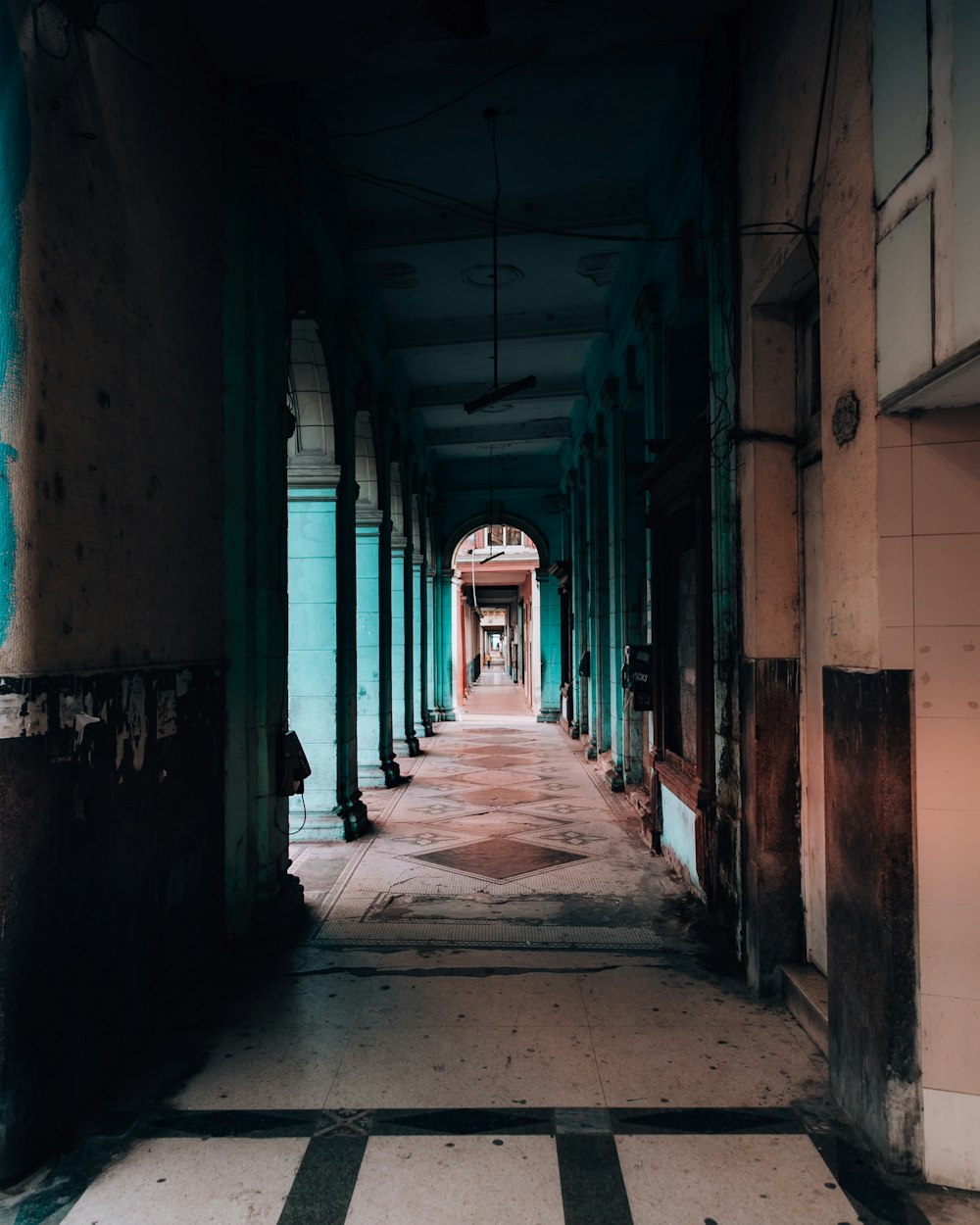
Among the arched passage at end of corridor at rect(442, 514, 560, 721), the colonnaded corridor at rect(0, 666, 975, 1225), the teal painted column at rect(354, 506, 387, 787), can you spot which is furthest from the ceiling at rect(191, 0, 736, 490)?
the arched passage at end of corridor at rect(442, 514, 560, 721)

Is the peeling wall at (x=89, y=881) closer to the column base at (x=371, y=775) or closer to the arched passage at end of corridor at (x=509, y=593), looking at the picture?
the column base at (x=371, y=775)

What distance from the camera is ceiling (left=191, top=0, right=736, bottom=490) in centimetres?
368

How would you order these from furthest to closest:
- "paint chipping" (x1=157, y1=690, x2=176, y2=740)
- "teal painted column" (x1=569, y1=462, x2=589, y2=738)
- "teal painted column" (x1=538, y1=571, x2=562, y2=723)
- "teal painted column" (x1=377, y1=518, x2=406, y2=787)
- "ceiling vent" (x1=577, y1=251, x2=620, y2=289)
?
1. "teal painted column" (x1=538, y1=571, x2=562, y2=723)
2. "teal painted column" (x1=569, y1=462, x2=589, y2=738)
3. "teal painted column" (x1=377, y1=518, x2=406, y2=787)
4. "ceiling vent" (x1=577, y1=251, x2=620, y2=289)
5. "paint chipping" (x1=157, y1=690, x2=176, y2=740)

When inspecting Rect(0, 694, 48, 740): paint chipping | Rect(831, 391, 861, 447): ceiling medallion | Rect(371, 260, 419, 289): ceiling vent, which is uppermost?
Rect(371, 260, 419, 289): ceiling vent

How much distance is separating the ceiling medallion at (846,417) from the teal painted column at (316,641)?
4483 millimetres

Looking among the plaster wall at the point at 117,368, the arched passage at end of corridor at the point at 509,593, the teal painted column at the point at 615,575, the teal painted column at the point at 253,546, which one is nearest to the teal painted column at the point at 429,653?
the arched passage at end of corridor at the point at 509,593

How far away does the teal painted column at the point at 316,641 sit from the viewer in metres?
6.42

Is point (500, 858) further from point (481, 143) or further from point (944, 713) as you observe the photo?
point (481, 143)

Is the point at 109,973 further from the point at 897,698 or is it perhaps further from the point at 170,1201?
the point at 897,698

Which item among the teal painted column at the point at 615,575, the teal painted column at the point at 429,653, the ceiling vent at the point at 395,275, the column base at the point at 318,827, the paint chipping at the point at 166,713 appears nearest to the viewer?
the paint chipping at the point at 166,713

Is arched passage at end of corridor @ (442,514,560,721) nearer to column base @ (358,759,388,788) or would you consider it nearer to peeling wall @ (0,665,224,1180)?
column base @ (358,759,388,788)

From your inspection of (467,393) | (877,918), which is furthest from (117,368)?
(467,393)

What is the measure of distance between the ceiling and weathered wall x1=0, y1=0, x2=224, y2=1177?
0.71 metres

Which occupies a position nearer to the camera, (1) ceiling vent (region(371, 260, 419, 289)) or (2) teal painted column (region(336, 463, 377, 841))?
(2) teal painted column (region(336, 463, 377, 841))
